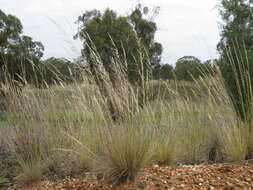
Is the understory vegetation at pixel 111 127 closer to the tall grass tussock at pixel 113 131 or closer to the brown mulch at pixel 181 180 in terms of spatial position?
the tall grass tussock at pixel 113 131

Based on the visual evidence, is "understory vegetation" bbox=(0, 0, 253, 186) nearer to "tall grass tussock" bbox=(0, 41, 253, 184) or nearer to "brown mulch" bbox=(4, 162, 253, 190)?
"tall grass tussock" bbox=(0, 41, 253, 184)

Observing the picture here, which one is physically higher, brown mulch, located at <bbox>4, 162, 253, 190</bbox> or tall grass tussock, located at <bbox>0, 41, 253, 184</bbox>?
tall grass tussock, located at <bbox>0, 41, 253, 184</bbox>

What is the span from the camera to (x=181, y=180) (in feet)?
6.79

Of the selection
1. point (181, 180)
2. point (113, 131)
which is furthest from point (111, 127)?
point (181, 180)

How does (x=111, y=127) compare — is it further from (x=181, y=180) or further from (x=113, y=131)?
(x=181, y=180)

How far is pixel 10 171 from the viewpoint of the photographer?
2977mm

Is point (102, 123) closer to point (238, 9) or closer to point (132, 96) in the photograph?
point (132, 96)

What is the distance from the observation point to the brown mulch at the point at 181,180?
6.47ft

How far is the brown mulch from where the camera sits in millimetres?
1972

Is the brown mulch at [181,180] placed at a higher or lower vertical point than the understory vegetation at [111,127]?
lower

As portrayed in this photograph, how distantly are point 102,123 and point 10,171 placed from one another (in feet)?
5.31

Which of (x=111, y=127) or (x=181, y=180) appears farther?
(x=181, y=180)

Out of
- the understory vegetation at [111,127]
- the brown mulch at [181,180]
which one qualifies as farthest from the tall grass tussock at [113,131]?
the brown mulch at [181,180]

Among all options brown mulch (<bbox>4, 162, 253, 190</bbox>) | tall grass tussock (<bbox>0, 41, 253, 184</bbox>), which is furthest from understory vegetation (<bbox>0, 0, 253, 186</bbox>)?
brown mulch (<bbox>4, 162, 253, 190</bbox>)
